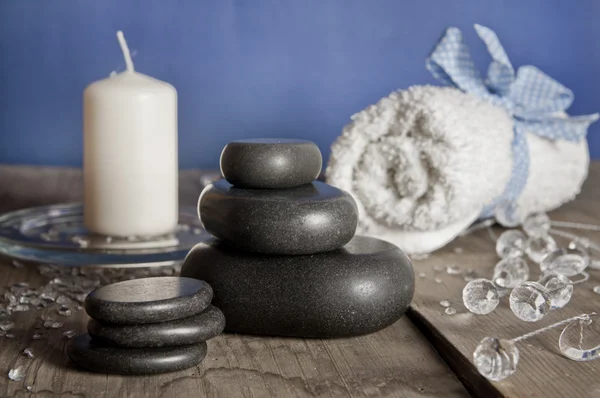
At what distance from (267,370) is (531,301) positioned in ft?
0.80

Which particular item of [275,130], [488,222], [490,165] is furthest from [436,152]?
[275,130]

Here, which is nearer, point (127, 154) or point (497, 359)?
point (497, 359)

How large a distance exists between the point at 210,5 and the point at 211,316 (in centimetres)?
110

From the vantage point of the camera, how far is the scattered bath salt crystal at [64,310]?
751 millimetres

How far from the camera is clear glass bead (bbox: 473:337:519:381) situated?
57 centimetres

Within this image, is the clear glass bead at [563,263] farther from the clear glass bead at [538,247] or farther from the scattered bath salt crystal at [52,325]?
the scattered bath salt crystal at [52,325]

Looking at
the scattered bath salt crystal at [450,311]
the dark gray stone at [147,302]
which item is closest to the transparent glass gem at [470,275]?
the scattered bath salt crystal at [450,311]

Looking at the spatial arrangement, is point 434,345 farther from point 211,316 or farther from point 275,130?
point 275,130

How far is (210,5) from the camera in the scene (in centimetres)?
161

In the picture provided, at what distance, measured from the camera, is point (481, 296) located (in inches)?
29.2

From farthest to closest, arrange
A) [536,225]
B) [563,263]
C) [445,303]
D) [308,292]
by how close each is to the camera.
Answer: [536,225], [563,263], [445,303], [308,292]

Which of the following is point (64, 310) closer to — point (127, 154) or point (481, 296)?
point (127, 154)

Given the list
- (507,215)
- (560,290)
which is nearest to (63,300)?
(560,290)

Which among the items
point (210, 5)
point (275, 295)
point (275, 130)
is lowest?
point (275, 130)
